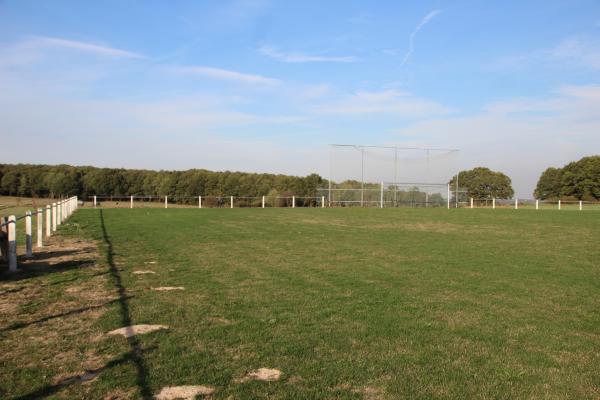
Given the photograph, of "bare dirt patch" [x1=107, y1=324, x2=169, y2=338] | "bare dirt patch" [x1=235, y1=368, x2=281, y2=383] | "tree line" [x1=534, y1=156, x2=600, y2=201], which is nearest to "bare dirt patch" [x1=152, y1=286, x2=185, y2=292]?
"bare dirt patch" [x1=107, y1=324, x2=169, y2=338]

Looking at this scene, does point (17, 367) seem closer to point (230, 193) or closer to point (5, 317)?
point (5, 317)

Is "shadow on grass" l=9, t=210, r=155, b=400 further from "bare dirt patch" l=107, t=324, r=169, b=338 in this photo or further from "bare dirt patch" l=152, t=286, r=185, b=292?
"bare dirt patch" l=152, t=286, r=185, b=292

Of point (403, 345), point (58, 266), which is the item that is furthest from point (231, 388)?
point (58, 266)

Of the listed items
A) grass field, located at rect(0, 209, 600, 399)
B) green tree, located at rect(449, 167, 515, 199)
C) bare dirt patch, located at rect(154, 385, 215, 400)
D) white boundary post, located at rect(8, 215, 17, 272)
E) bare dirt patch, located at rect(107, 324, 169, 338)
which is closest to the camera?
bare dirt patch, located at rect(154, 385, 215, 400)

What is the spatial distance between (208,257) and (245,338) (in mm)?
6419

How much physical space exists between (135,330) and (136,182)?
53.6 metres

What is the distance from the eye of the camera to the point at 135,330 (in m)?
5.66

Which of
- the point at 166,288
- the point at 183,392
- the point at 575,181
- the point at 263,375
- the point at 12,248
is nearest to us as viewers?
the point at 183,392

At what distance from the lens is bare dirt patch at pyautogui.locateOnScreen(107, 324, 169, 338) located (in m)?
5.54

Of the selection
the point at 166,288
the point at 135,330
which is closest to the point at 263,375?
the point at 135,330

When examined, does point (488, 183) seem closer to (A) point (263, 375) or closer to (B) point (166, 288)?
(B) point (166, 288)

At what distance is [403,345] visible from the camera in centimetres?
523

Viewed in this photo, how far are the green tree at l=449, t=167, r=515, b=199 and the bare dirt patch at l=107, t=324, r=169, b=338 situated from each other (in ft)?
234

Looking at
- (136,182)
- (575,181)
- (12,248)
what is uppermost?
(575,181)
